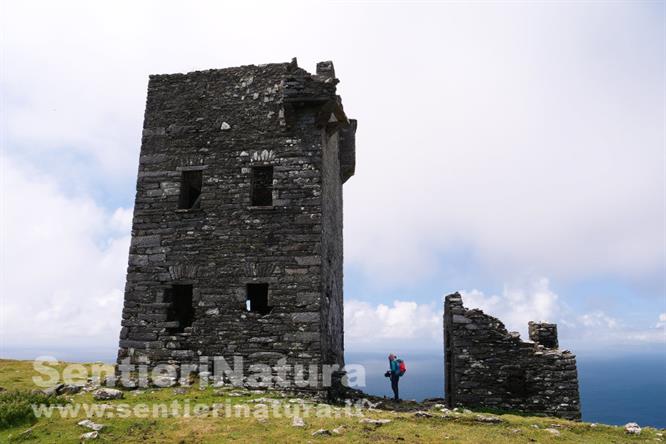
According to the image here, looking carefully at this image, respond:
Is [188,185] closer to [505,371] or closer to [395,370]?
[395,370]

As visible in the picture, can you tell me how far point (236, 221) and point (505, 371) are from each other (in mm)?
9759

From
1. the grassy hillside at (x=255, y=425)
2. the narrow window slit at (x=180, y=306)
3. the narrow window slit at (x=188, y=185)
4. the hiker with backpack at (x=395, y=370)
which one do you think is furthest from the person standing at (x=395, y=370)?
the narrow window slit at (x=188, y=185)

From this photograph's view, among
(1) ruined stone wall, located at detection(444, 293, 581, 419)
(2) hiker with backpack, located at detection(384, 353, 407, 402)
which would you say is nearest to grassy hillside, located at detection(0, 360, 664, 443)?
(1) ruined stone wall, located at detection(444, 293, 581, 419)

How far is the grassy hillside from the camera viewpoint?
34.2 ft

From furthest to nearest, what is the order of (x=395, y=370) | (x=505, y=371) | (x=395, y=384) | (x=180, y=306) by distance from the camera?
(x=395, y=370) → (x=395, y=384) → (x=180, y=306) → (x=505, y=371)

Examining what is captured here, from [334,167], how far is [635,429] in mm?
12709

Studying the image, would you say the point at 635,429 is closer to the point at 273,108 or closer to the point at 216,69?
the point at 273,108

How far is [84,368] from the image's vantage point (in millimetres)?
18156

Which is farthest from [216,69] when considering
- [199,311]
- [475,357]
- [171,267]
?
[475,357]

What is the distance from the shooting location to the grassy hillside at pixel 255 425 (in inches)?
410

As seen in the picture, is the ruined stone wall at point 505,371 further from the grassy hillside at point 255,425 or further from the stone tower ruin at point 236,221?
the stone tower ruin at point 236,221

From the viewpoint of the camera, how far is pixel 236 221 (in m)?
16.0

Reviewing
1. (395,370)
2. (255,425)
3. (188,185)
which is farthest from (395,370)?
(188,185)

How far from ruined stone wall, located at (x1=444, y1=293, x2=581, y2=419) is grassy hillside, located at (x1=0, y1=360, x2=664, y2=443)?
276 cm
